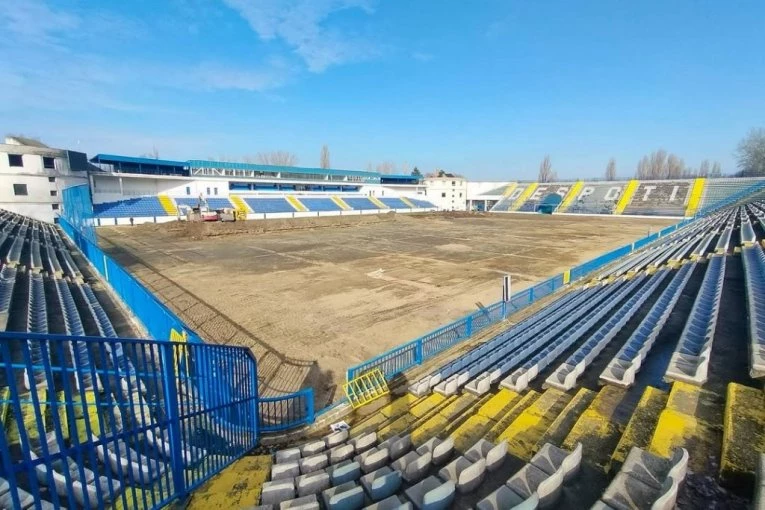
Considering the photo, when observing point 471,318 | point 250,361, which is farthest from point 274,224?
point 250,361

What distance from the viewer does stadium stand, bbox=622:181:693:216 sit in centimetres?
5141

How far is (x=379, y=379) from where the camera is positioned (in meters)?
7.51

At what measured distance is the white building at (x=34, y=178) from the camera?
27.2 metres

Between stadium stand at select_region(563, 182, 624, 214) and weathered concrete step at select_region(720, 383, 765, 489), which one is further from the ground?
stadium stand at select_region(563, 182, 624, 214)

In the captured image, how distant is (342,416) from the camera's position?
21.4 feet

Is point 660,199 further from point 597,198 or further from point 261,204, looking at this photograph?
point 261,204

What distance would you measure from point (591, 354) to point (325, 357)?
6154 mm

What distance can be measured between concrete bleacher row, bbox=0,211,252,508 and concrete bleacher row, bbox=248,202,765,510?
1.22 metres

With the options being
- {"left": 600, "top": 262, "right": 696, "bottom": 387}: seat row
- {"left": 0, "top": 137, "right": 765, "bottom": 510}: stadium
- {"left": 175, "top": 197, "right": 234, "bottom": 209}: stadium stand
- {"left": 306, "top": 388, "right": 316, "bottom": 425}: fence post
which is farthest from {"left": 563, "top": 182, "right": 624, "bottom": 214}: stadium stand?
{"left": 306, "top": 388, "right": 316, "bottom": 425}: fence post

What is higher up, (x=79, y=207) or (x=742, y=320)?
(x=79, y=207)

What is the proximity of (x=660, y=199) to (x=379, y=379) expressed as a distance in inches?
2525

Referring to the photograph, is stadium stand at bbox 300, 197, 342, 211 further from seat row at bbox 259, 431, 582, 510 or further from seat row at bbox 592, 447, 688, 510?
seat row at bbox 592, 447, 688, 510

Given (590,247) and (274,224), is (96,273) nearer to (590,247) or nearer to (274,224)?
(274,224)

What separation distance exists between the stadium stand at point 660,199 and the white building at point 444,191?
94.1ft
